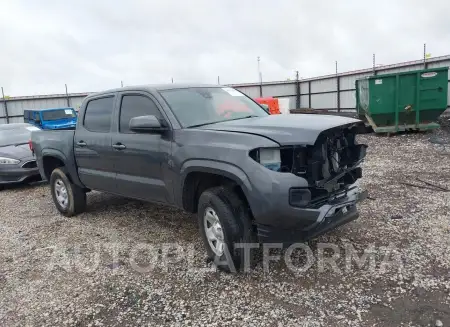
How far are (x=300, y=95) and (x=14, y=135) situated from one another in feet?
70.7

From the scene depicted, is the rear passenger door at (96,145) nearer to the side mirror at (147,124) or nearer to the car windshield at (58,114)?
the side mirror at (147,124)

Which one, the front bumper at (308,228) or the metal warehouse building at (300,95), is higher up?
the metal warehouse building at (300,95)

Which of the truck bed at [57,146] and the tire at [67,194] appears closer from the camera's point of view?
the truck bed at [57,146]

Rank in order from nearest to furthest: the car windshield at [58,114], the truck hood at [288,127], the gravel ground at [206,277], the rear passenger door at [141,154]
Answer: the gravel ground at [206,277]
the truck hood at [288,127]
the rear passenger door at [141,154]
the car windshield at [58,114]

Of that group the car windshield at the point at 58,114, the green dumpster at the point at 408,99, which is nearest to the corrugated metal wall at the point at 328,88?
the green dumpster at the point at 408,99

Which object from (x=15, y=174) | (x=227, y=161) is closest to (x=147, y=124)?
(x=227, y=161)

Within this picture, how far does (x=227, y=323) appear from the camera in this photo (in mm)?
3070

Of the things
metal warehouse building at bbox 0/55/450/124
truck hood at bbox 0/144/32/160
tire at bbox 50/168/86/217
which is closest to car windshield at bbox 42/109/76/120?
metal warehouse building at bbox 0/55/450/124

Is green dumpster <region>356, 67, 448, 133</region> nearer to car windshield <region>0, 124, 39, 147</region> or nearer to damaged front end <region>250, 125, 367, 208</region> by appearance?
A: damaged front end <region>250, 125, 367, 208</region>

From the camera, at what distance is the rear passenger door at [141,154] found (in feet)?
14.0

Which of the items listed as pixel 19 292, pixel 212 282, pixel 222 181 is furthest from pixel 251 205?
pixel 19 292

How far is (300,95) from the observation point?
28.1 metres

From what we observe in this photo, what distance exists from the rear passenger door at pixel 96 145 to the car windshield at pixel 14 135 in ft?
15.6

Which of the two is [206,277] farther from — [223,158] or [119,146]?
[119,146]
